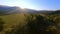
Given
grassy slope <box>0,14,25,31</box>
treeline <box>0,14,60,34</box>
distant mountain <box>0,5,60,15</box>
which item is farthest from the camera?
distant mountain <box>0,5,60,15</box>

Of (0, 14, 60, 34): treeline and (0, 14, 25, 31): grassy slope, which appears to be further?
(0, 14, 25, 31): grassy slope

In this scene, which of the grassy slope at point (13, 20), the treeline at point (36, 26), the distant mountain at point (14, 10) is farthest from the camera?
the distant mountain at point (14, 10)

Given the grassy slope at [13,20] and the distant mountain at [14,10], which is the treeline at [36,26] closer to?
the grassy slope at [13,20]

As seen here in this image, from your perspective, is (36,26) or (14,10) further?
(14,10)

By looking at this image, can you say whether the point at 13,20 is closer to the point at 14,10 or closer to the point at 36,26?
the point at 14,10

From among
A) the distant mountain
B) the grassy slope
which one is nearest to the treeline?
the grassy slope

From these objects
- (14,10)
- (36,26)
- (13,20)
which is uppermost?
(14,10)

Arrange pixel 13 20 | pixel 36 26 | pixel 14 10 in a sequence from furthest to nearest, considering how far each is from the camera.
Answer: pixel 14 10 → pixel 13 20 → pixel 36 26

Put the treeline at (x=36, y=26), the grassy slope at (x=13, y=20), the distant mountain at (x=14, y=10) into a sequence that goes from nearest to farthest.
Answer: the treeline at (x=36, y=26), the grassy slope at (x=13, y=20), the distant mountain at (x=14, y=10)

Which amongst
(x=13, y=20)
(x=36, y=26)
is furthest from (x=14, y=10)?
(x=36, y=26)

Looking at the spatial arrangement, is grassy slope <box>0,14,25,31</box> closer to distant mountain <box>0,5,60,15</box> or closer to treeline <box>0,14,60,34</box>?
treeline <box>0,14,60,34</box>

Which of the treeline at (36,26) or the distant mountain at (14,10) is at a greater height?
the distant mountain at (14,10)

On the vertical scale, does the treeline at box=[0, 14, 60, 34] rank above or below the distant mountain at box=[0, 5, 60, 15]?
below

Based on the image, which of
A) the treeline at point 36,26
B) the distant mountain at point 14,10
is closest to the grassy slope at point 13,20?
the treeline at point 36,26
